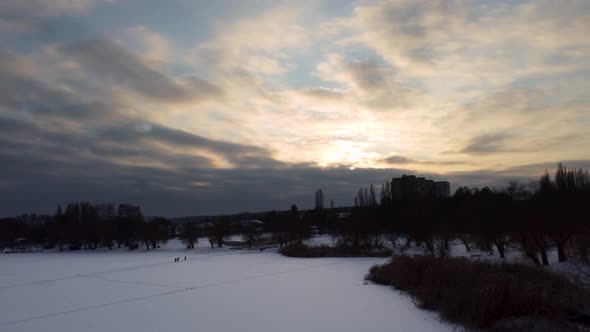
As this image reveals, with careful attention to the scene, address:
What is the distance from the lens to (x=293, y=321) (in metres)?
12.4

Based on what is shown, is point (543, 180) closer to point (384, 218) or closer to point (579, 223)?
point (384, 218)

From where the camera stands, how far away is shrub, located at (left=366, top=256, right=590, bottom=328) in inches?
425

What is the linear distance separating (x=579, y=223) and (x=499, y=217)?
6.42 meters

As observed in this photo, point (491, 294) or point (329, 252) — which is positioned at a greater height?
point (491, 294)

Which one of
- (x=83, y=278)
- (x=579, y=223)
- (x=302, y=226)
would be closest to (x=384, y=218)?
(x=302, y=226)

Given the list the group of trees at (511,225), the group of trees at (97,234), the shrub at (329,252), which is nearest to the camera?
the group of trees at (511,225)

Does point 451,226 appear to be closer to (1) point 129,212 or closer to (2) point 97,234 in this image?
(2) point 97,234

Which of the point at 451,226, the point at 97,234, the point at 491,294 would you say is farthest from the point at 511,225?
the point at 97,234

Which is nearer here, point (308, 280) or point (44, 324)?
point (44, 324)

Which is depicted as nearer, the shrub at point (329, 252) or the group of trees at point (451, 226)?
the group of trees at point (451, 226)

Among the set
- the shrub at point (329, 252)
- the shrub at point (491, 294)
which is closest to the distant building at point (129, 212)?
the shrub at point (329, 252)

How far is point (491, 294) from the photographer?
10.9m

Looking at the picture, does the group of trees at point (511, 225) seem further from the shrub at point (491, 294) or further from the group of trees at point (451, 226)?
the shrub at point (491, 294)

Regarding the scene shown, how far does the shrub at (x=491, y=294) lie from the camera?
35.4ft
